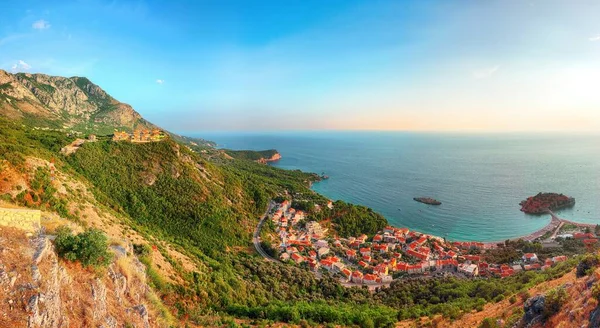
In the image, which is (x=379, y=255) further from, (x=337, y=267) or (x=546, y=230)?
(x=546, y=230)

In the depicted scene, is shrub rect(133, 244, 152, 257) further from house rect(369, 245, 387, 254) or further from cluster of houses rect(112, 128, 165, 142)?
house rect(369, 245, 387, 254)

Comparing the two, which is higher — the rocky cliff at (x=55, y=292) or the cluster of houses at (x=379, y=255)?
the rocky cliff at (x=55, y=292)

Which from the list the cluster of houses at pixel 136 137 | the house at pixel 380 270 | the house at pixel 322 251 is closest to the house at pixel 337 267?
the house at pixel 322 251

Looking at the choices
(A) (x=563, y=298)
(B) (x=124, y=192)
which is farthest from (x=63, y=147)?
(A) (x=563, y=298)

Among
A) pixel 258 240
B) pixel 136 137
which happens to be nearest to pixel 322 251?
pixel 258 240

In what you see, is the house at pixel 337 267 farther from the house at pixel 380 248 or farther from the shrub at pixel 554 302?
the shrub at pixel 554 302

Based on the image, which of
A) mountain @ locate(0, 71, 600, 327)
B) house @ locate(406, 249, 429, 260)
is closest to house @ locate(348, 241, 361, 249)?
mountain @ locate(0, 71, 600, 327)
